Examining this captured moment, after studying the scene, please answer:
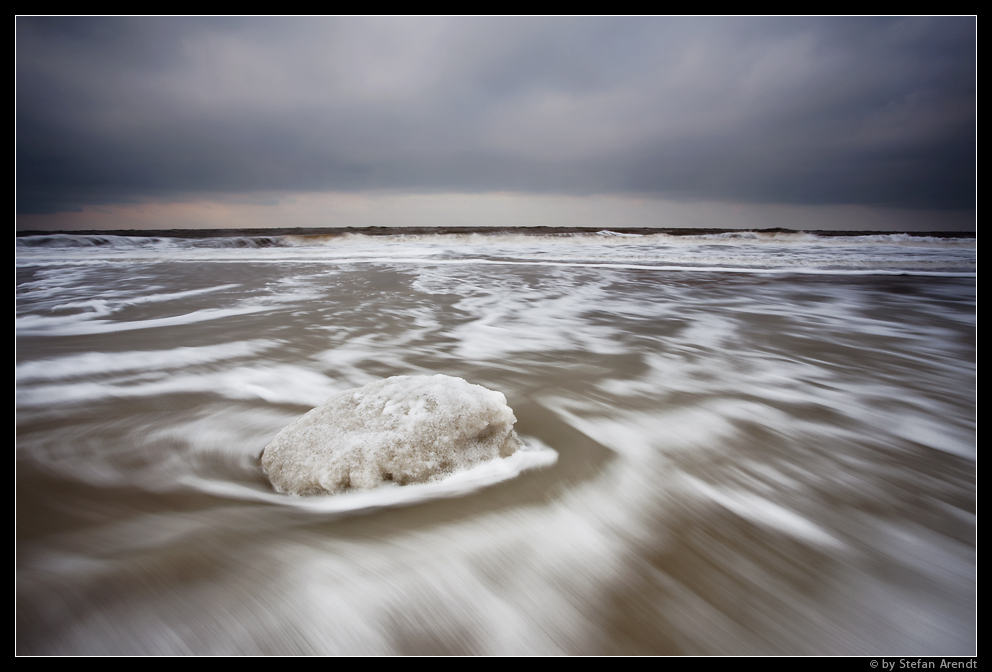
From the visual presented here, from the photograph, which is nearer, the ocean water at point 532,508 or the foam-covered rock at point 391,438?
the ocean water at point 532,508

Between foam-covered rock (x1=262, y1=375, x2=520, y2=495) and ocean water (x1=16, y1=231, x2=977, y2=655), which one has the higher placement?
foam-covered rock (x1=262, y1=375, x2=520, y2=495)

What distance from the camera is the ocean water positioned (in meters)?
0.93

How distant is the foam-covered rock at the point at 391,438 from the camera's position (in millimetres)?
1305

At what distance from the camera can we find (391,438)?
4.48 ft

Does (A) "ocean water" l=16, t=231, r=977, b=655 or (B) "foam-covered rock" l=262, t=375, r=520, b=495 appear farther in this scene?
(B) "foam-covered rock" l=262, t=375, r=520, b=495

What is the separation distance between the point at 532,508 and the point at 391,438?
0.50 m

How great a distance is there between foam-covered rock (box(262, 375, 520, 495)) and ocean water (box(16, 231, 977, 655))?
0.19 feet

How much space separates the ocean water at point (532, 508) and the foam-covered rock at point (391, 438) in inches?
2.3

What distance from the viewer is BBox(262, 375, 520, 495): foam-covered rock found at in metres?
1.30

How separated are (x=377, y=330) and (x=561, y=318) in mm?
1647

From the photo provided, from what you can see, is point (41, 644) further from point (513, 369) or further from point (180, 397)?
point (513, 369)

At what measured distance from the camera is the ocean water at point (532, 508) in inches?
36.5

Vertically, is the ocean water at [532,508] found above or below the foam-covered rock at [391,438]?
below
